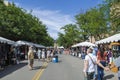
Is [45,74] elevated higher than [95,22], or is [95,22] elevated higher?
[95,22]

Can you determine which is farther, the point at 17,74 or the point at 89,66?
the point at 17,74

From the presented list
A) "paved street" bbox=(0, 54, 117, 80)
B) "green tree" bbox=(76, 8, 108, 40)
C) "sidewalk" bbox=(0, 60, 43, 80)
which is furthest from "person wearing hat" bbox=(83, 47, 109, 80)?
"green tree" bbox=(76, 8, 108, 40)

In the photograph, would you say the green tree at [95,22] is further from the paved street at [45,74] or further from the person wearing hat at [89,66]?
the person wearing hat at [89,66]

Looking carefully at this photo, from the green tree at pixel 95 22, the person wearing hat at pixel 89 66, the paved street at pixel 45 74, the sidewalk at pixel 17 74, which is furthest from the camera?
the green tree at pixel 95 22

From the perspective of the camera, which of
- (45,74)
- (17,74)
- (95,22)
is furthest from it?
(95,22)

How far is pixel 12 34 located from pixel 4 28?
2.90 metres

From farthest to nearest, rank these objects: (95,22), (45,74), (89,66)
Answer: (95,22) < (45,74) < (89,66)

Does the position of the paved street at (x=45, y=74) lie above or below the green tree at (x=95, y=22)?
below

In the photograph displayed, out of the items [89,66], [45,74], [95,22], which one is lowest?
[45,74]

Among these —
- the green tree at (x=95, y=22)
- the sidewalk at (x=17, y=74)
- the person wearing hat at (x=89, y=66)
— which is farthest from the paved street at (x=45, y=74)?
the green tree at (x=95, y=22)

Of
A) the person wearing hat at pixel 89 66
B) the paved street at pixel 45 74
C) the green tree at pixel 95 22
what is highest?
the green tree at pixel 95 22

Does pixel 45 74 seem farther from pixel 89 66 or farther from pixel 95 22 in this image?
pixel 95 22

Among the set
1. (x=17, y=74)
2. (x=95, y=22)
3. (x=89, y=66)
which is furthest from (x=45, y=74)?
(x=95, y=22)

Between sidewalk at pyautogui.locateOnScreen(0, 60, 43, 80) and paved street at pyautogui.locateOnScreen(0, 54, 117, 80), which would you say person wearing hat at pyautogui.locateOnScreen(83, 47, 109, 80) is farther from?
sidewalk at pyautogui.locateOnScreen(0, 60, 43, 80)
